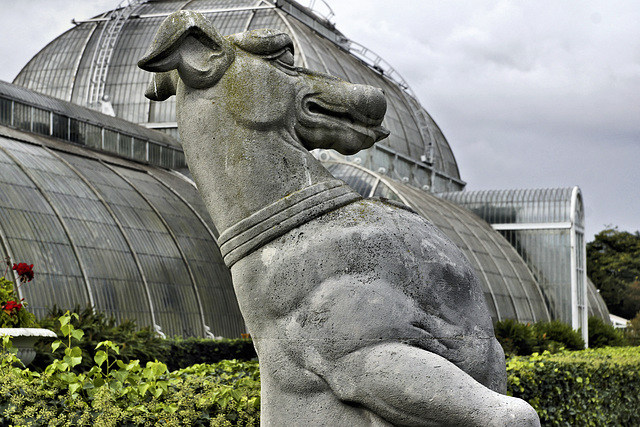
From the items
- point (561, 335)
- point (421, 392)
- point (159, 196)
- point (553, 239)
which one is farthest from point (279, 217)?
point (553, 239)

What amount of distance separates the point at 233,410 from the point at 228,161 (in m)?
2.02

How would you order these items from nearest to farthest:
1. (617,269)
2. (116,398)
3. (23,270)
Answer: (116,398) → (23,270) → (617,269)

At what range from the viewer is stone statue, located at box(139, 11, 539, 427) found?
3.13 m

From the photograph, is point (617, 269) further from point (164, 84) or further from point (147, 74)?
point (164, 84)

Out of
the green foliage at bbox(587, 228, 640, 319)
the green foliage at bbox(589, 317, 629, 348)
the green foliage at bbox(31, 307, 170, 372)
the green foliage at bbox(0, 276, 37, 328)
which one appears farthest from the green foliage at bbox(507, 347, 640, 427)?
the green foliage at bbox(587, 228, 640, 319)

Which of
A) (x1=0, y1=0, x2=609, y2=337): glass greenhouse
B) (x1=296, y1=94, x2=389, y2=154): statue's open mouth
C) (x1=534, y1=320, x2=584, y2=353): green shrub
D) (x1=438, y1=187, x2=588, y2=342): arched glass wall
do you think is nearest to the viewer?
(x1=296, y1=94, x2=389, y2=154): statue's open mouth

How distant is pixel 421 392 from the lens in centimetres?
306

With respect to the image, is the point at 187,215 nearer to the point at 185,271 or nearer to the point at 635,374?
the point at 185,271

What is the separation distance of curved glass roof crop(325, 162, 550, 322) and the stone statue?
71.1 ft

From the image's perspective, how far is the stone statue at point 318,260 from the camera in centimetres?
313

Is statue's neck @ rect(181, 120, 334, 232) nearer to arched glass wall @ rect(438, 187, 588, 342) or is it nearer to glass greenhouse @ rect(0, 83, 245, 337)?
glass greenhouse @ rect(0, 83, 245, 337)

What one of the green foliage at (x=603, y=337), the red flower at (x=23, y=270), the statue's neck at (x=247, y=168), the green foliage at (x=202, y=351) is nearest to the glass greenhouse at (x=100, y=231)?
the green foliage at (x=202, y=351)

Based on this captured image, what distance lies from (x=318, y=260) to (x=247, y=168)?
1.62 feet

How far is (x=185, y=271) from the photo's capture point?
18.9m
